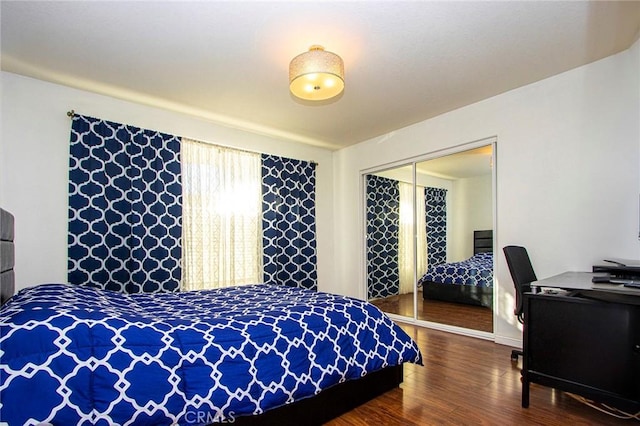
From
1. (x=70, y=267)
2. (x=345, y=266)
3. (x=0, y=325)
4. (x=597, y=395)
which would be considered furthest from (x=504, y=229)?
(x=70, y=267)

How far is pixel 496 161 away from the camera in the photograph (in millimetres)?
3504

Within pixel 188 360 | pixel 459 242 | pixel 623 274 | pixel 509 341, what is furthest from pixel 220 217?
pixel 623 274

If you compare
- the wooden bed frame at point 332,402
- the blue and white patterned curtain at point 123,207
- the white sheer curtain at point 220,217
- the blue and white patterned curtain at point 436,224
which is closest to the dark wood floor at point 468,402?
the wooden bed frame at point 332,402

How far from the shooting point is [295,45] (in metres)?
2.50

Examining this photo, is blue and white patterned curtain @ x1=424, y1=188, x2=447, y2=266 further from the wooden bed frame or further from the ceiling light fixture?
the ceiling light fixture

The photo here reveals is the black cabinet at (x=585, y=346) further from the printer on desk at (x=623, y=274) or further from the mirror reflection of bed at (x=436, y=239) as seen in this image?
the mirror reflection of bed at (x=436, y=239)

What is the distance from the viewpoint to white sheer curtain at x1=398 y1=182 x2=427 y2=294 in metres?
4.37

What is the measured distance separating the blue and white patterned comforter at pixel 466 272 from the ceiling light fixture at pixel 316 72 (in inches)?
100

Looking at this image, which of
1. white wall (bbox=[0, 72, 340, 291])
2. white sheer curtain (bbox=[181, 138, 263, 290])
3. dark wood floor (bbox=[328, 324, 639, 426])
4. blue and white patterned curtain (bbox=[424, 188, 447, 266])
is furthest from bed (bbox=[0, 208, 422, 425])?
blue and white patterned curtain (bbox=[424, 188, 447, 266])

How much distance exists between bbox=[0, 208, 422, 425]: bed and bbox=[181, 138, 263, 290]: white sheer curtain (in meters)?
1.49

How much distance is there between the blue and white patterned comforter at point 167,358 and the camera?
125 centimetres

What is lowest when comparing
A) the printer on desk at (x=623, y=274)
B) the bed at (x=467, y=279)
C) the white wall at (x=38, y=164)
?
the bed at (x=467, y=279)

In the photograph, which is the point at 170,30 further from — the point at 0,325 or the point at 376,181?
the point at 376,181

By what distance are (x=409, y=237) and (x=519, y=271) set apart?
1.84 meters
